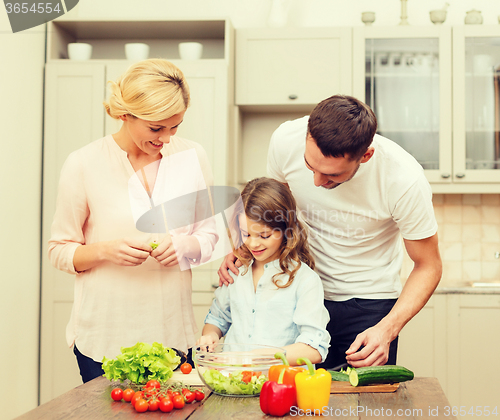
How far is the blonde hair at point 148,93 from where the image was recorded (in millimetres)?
1327

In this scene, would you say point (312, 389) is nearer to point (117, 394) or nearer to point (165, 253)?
point (117, 394)

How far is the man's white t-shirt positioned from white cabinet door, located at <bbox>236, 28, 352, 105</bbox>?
1.23 m

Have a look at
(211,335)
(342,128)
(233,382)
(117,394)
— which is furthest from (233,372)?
(342,128)

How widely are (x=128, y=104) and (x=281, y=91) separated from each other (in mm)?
1612

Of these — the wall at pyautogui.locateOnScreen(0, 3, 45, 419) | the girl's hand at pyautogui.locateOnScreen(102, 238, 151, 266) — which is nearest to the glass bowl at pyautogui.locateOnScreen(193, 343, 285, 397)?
the girl's hand at pyautogui.locateOnScreen(102, 238, 151, 266)

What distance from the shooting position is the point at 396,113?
2859mm

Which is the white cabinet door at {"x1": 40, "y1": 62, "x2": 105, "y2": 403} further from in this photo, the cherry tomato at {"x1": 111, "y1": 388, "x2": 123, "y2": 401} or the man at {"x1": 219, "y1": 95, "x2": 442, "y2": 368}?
the cherry tomato at {"x1": 111, "y1": 388, "x2": 123, "y2": 401}

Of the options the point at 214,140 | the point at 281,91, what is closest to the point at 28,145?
the point at 214,140

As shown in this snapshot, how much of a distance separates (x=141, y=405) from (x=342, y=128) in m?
0.76

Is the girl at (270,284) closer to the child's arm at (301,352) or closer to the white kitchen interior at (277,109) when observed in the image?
the child's arm at (301,352)

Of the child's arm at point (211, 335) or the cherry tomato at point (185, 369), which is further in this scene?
the child's arm at point (211, 335)

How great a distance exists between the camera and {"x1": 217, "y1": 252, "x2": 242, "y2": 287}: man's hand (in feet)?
5.28

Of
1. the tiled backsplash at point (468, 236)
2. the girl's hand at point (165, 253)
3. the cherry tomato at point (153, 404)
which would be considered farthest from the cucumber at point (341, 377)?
the tiled backsplash at point (468, 236)

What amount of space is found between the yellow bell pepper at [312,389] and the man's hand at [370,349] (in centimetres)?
27
